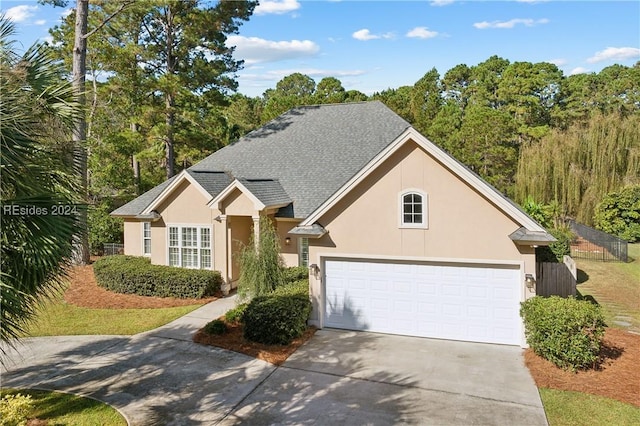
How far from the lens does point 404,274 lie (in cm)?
1262

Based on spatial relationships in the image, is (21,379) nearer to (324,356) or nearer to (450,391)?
(324,356)

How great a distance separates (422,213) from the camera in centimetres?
1215

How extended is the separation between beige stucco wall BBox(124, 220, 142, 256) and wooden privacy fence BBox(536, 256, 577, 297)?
17.3 metres

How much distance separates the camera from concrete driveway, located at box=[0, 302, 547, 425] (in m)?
8.31

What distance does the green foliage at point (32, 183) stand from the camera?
6.53 meters

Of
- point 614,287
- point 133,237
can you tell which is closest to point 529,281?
point 614,287

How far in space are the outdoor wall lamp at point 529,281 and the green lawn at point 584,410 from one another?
288 centimetres

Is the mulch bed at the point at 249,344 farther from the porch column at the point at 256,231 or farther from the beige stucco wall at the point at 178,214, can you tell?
the beige stucco wall at the point at 178,214

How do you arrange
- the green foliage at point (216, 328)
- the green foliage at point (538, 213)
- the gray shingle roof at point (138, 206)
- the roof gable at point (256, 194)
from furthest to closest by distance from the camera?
1. the green foliage at point (538, 213)
2. the gray shingle roof at point (138, 206)
3. the roof gable at point (256, 194)
4. the green foliage at point (216, 328)

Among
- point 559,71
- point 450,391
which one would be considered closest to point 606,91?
point 559,71

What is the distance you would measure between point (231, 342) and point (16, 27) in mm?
8732

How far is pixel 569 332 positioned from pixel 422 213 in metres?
4.54

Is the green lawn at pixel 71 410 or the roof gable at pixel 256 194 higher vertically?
the roof gable at pixel 256 194

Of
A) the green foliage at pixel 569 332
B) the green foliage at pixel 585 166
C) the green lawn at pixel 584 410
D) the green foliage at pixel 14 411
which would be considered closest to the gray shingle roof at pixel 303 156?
the green foliage at pixel 569 332
